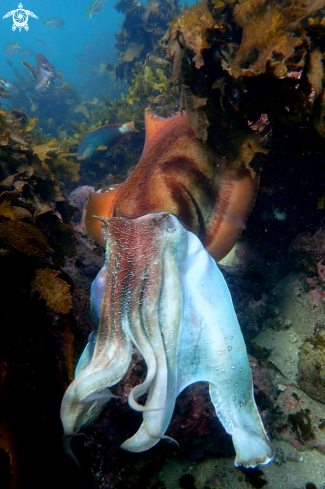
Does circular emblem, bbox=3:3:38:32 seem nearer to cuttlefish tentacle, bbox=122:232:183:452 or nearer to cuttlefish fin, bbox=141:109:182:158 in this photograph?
cuttlefish fin, bbox=141:109:182:158

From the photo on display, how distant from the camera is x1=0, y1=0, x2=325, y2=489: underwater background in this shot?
2.01m

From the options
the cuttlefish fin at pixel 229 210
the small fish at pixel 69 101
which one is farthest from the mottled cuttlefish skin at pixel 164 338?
the small fish at pixel 69 101

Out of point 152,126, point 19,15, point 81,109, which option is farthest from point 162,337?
point 19,15

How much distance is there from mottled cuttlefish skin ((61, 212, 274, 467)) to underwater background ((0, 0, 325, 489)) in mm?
553

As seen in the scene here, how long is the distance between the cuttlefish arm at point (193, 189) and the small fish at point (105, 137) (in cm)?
357

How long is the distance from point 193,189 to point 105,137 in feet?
14.2

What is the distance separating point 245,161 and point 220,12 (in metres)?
1.37

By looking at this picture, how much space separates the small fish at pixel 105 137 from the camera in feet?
19.3

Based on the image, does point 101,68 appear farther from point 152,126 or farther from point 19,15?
point 152,126

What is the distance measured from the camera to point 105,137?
6.04m

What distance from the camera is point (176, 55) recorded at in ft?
8.11

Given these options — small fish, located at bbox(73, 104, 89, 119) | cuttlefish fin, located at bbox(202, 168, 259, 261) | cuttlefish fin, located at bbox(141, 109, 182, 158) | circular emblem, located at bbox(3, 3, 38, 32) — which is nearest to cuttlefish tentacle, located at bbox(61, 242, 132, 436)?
cuttlefish fin, located at bbox(202, 168, 259, 261)

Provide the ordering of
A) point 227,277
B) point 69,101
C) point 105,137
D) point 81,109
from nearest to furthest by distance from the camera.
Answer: point 227,277, point 105,137, point 81,109, point 69,101

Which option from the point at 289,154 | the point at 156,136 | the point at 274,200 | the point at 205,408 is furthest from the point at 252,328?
the point at 156,136
